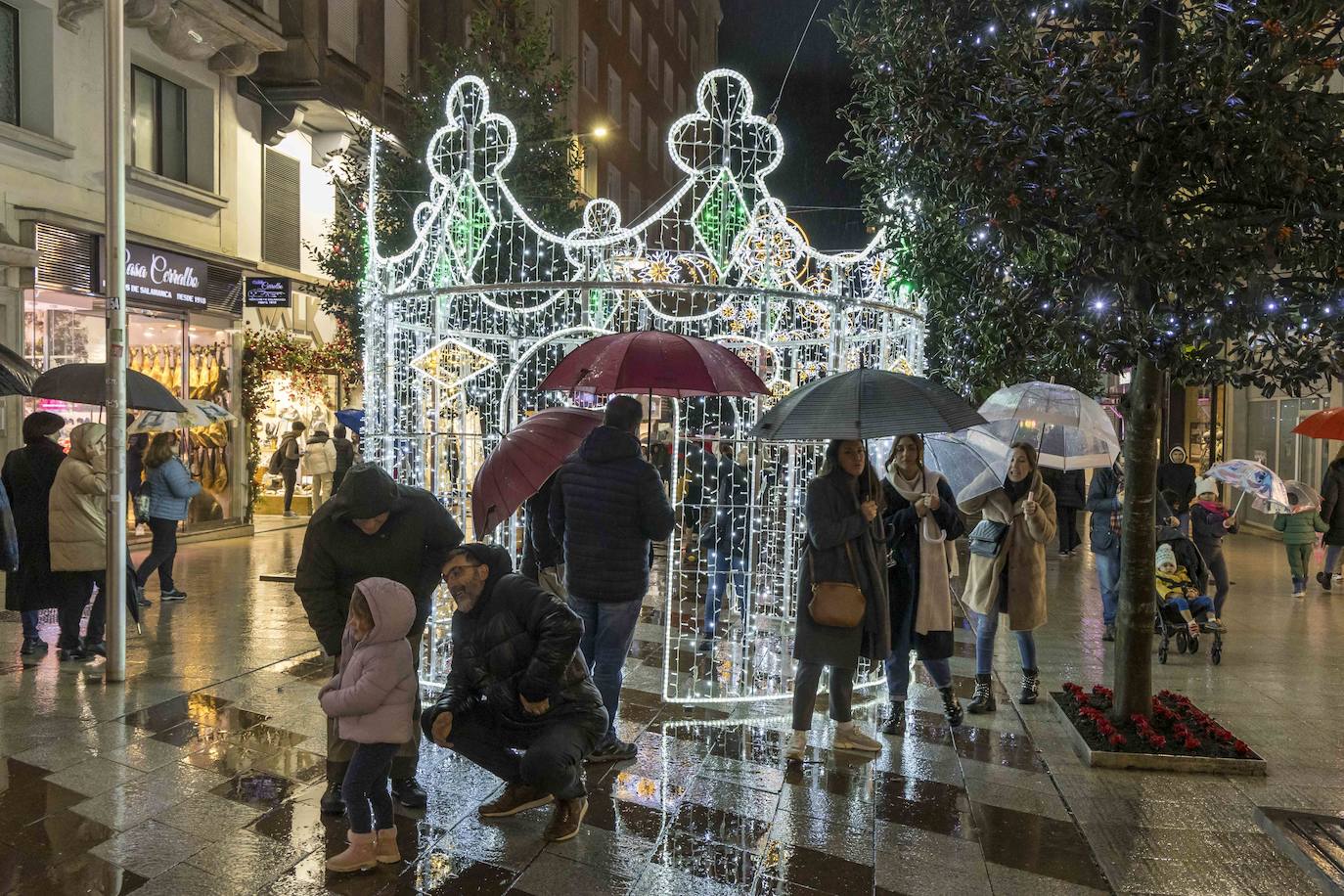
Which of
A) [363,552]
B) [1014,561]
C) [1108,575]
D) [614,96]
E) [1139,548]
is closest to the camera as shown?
[363,552]

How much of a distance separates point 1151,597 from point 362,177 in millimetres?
12821

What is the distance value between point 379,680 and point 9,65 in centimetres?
1236

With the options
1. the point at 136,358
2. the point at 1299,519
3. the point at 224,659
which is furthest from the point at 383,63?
the point at 1299,519

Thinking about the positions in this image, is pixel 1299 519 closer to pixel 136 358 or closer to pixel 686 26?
pixel 136 358

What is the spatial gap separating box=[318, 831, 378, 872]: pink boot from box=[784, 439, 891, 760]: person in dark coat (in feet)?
7.82

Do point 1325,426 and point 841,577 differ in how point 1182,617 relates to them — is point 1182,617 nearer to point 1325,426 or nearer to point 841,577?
point 1325,426

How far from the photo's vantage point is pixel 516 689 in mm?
4570

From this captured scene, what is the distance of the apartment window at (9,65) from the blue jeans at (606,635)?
443 inches

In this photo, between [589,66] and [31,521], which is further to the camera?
[589,66]

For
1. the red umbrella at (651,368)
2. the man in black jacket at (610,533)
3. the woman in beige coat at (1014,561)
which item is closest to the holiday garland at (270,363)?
the red umbrella at (651,368)

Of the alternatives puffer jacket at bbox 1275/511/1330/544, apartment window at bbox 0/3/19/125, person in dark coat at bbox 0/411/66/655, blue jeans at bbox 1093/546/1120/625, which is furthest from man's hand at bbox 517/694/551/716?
apartment window at bbox 0/3/19/125

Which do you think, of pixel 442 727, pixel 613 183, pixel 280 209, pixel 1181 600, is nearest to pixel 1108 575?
pixel 1181 600

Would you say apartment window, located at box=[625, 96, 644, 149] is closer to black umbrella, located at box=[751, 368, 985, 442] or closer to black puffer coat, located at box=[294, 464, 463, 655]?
black umbrella, located at box=[751, 368, 985, 442]

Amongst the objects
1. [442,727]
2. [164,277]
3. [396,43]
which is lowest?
[442,727]
